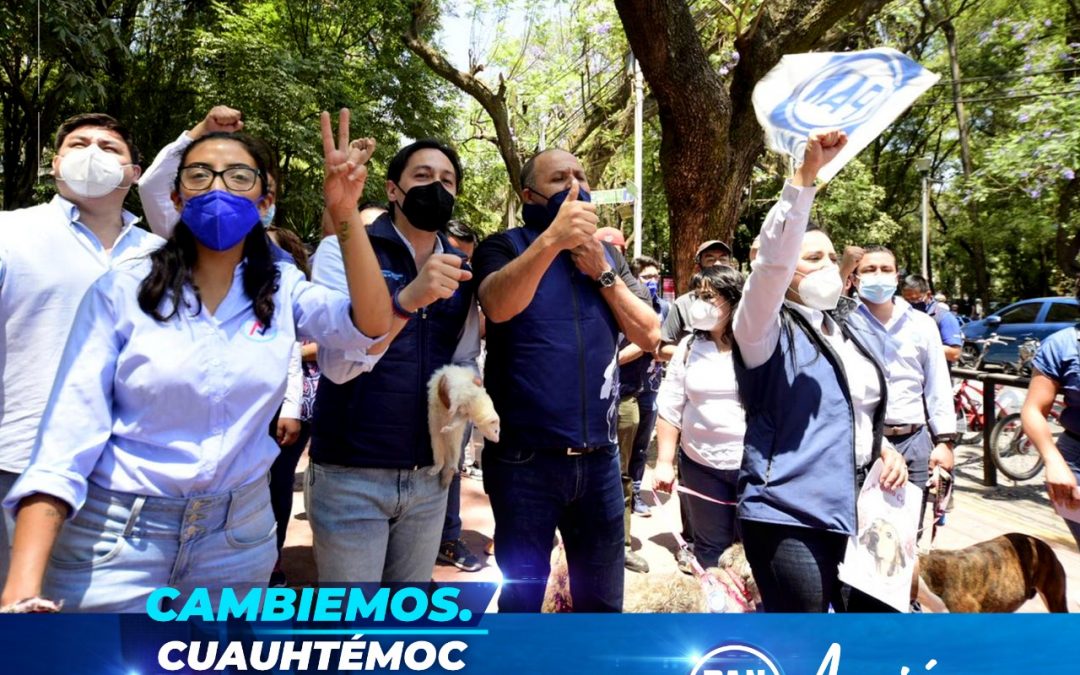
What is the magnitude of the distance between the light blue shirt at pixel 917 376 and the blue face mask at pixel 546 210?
7.17 ft

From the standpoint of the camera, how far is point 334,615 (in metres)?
1.67

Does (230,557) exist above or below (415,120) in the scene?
below

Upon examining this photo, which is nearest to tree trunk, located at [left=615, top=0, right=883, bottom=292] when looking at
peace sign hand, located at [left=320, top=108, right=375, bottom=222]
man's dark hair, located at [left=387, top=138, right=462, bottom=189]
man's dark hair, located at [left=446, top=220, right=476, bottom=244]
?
man's dark hair, located at [left=446, top=220, right=476, bottom=244]

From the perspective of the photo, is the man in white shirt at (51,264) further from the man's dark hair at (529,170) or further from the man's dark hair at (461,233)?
the man's dark hair at (461,233)

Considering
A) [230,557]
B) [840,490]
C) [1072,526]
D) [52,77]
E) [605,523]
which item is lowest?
[1072,526]

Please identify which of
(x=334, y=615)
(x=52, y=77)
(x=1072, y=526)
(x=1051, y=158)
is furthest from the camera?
(x=52, y=77)

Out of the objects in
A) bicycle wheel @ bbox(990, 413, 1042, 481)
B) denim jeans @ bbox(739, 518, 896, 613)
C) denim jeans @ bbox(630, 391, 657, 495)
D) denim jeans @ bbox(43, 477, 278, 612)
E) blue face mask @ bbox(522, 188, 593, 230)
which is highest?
blue face mask @ bbox(522, 188, 593, 230)

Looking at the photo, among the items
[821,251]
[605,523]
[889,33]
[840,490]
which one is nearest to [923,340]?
[821,251]

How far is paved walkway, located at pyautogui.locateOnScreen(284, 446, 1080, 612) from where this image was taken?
4.30 metres

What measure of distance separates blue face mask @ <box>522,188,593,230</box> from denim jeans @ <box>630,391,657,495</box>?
10.4ft

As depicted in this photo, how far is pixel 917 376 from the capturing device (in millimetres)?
3826

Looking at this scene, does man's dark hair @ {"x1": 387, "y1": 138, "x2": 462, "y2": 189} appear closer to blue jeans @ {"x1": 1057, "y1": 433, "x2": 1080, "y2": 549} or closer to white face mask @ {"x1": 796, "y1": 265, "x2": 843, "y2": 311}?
white face mask @ {"x1": 796, "y1": 265, "x2": 843, "y2": 311}

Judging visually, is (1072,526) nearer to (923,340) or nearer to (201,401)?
(923,340)

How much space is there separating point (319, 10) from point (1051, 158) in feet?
40.9
